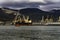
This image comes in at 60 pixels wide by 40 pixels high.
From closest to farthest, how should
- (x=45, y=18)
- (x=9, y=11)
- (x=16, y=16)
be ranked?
(x=9, y=11), (x=45, y=18), (x=16, y=16)

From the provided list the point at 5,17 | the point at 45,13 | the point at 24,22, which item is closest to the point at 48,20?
the point at 45,13

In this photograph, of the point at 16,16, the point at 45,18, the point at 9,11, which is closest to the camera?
the point at 9,11

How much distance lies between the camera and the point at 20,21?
165 feet

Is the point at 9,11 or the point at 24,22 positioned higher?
the point at 9,11

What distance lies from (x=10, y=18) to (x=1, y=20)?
2741 millimetres

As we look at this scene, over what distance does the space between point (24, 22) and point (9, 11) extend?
28.1 feet

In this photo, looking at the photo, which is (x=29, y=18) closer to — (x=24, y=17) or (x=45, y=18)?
(x=24, y=17)

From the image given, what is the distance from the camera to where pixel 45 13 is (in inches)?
1873

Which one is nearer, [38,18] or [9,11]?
[9,11]

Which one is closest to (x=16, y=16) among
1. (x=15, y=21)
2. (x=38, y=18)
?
(x=15, y=21)

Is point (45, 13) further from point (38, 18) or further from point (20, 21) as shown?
point (20, 21)

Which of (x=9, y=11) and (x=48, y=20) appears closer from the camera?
(x=9, y=11)

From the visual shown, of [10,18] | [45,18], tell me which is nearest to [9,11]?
[10,18]

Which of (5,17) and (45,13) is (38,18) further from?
(5,17)
